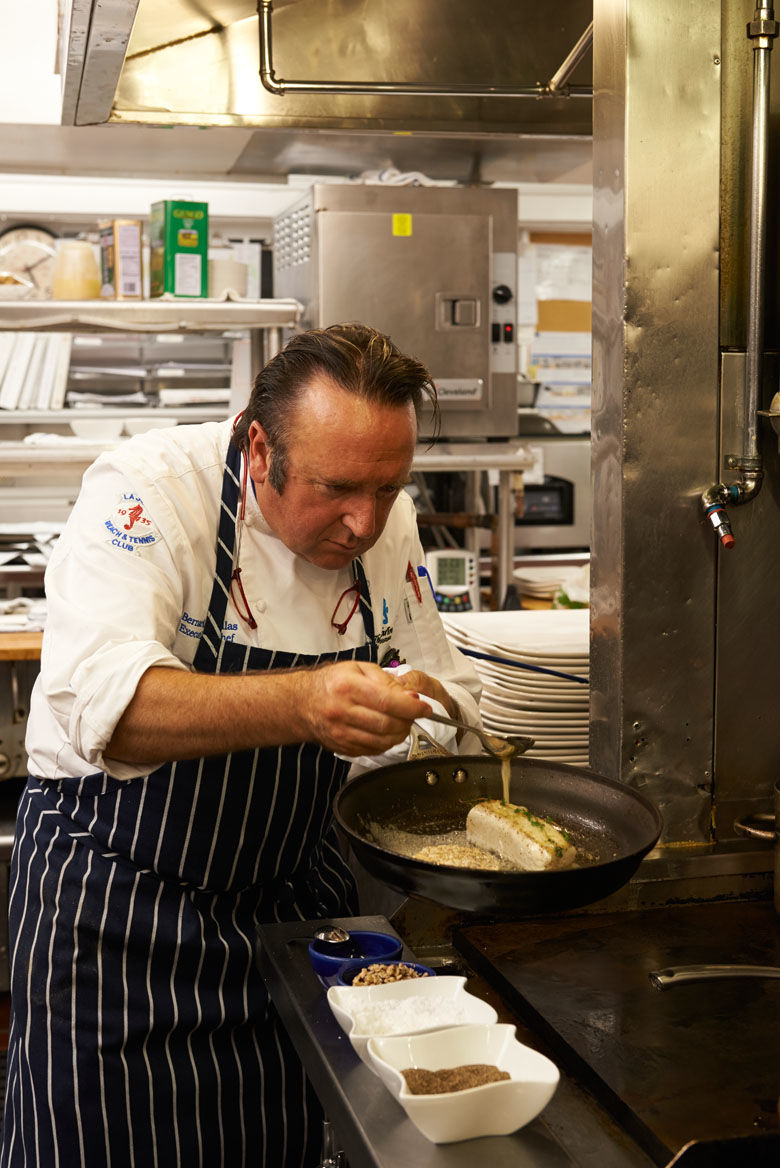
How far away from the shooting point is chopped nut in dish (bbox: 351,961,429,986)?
136 centimetres

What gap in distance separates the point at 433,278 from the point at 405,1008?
3707 mm

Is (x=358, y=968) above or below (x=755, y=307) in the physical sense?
below

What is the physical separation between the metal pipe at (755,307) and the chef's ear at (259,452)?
68cm

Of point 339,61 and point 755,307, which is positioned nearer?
point 755,307

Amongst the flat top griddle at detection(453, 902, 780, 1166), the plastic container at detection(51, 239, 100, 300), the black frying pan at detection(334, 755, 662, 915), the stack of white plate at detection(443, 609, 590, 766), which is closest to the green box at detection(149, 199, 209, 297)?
the plastic container at detection(51, 239, 100, 300)

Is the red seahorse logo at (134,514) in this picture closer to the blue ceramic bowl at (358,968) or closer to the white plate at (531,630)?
the blue ceramic bowl at (358,968)

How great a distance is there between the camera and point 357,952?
151cm

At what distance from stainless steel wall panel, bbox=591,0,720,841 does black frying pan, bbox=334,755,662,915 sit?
0.75ft

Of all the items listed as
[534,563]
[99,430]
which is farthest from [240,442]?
[534,563]

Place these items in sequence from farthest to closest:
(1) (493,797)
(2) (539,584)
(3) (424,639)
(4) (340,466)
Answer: (2) (539,584) → (3) (424,639) → (1) (493,797) → (4) (340,466)

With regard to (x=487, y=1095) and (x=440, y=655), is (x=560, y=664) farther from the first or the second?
(x=487, y=1095)

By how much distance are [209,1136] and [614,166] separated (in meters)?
1.66

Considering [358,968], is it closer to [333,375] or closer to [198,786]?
[198,786]

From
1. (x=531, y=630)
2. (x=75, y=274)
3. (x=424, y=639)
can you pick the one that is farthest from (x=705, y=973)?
(x=75, y=274)
